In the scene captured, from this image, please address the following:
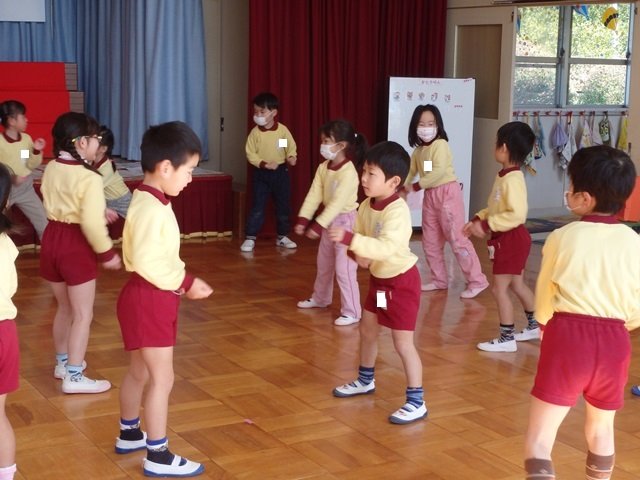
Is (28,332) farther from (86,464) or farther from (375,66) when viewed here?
(375,66)

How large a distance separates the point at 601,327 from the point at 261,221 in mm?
5000

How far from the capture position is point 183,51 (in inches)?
320

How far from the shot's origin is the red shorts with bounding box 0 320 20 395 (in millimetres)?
2598

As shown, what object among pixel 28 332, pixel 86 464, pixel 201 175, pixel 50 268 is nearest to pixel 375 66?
pixel 201 175

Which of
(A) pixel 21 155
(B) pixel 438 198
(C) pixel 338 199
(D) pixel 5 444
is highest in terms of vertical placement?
(A) pixel 21 155

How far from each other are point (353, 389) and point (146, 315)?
1.23m

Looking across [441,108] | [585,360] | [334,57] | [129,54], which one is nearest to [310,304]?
[585,360]

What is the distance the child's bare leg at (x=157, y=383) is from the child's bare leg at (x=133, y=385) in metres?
0.07

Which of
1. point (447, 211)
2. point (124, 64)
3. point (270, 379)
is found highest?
point (124, 64)

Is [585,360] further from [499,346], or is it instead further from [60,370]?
[60,370]

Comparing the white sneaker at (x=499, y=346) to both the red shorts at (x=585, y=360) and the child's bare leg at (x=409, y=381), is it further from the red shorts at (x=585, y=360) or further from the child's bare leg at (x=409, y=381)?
the red shorts at (x=585, y=360)

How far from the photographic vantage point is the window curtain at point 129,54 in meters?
8.05

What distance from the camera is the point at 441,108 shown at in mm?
7953

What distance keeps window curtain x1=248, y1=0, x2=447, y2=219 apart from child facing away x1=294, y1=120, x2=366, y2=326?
294 centimetres
